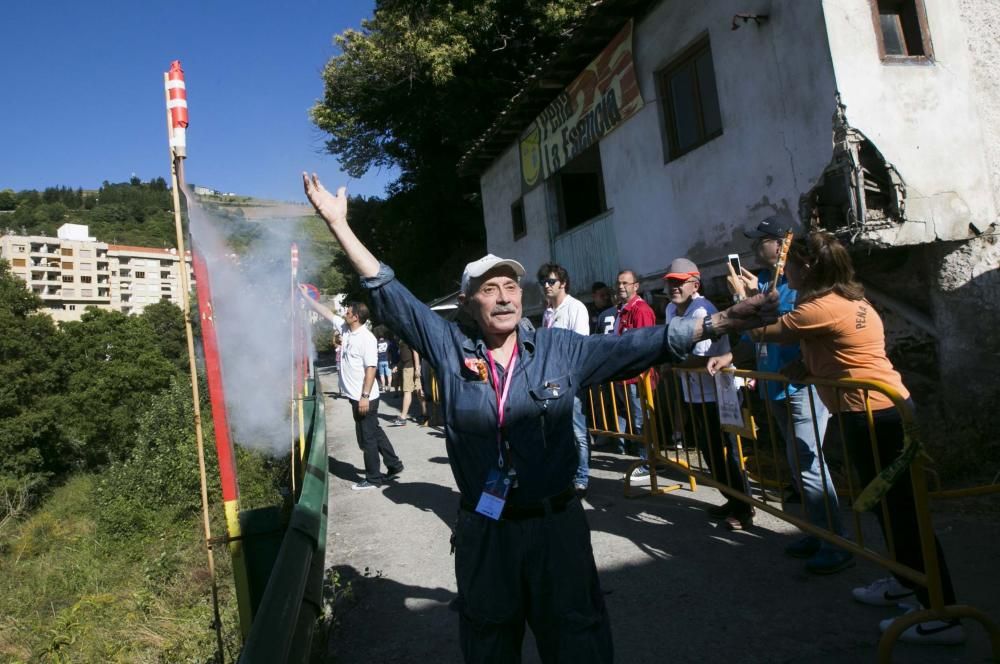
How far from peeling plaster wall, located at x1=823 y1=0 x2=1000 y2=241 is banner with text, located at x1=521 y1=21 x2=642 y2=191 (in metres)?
3.91

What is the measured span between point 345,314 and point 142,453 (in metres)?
5.39

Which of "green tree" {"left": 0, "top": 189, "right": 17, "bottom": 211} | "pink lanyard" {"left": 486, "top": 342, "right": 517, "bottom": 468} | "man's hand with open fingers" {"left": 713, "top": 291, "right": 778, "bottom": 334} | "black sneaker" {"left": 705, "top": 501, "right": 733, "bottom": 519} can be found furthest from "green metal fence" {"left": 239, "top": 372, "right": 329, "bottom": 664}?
"green tree" {"left": 0, "top": 189, "right": 17, "bottom": 211}

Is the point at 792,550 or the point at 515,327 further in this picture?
the point at 792,550

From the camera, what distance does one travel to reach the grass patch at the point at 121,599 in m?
4.35

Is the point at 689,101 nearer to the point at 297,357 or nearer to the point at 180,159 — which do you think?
the point at 297,357

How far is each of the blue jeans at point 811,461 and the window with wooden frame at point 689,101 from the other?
5.84 meters

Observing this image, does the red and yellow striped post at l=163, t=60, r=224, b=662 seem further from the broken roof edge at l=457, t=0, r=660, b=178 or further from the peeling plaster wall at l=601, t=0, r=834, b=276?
the broken roof edge at l=457, t=0, r=660, b=178

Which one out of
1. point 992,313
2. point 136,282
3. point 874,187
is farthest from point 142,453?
point 136,282

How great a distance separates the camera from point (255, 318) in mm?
6836

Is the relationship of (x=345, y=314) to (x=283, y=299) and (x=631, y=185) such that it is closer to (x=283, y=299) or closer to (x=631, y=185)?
(x=283, y=299)

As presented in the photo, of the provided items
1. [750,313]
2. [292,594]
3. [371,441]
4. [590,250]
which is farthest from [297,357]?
[750,313]

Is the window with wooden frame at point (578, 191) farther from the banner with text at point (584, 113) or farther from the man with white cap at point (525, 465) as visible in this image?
the man with white cap at point (525, 465)

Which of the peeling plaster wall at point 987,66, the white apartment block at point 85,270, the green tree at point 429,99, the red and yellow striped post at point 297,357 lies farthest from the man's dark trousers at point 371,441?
the white apartment block at point 85,270

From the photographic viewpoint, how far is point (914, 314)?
6.86m
